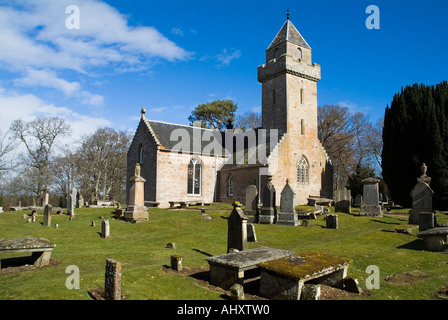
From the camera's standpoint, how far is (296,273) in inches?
263

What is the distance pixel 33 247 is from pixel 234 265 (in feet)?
19.2

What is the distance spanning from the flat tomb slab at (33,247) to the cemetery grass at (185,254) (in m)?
0.27

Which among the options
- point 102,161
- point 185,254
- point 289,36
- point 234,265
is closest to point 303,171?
point 289,36

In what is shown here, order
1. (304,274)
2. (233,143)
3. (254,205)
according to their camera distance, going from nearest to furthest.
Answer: (304,274) → (254,205) → (233,143)

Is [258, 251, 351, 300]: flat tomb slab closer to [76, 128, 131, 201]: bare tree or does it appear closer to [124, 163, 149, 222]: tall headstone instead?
[124, 163, 149, 222]: tall headstone

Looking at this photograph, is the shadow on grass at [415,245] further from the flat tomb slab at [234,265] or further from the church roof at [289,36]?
the church roof at [289,36]

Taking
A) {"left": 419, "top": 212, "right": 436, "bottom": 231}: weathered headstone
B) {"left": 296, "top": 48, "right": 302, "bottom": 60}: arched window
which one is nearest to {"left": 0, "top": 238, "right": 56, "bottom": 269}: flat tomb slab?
{"left": 419, "top": 212, "right": 436, "bottom": 231}: weathered headstone

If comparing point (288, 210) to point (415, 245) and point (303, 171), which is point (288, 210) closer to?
point (415, 245)

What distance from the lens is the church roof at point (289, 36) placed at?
31.2 m

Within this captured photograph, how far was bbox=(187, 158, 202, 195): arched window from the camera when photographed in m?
31.4
